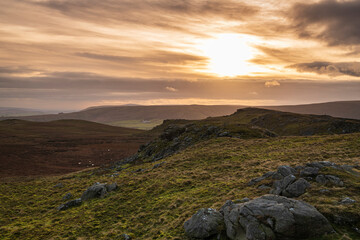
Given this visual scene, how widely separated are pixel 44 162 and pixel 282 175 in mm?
85170

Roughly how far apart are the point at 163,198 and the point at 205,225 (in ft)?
36.4

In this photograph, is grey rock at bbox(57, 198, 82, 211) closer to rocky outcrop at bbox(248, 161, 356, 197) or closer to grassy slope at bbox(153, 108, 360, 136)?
rocky outcrop at bbox(248, 161, 356, 197)

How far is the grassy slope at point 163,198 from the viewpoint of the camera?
1888 centimetres

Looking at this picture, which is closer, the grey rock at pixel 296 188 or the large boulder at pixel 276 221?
the large boulder at pixel 276 221

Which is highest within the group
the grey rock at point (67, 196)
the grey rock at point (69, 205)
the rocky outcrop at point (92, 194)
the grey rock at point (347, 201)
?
the grey rock at point (347, 201)

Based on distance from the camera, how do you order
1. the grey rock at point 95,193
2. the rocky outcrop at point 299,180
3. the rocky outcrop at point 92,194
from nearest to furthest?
the rocky outcrop at point 299,180 → the rocky outcrop at point 92,194 → the grey rock at point 95,193

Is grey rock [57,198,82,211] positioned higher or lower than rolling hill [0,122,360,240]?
lower

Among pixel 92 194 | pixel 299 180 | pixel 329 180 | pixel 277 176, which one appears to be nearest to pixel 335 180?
pixel 329 180

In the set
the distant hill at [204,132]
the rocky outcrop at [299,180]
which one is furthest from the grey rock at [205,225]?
the distant hill at [204,132]

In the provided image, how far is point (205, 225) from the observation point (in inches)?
588

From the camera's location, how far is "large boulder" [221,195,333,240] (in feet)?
41.5

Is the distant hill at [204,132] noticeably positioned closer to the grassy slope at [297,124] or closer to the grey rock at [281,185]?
the grassy slope at [297,124]

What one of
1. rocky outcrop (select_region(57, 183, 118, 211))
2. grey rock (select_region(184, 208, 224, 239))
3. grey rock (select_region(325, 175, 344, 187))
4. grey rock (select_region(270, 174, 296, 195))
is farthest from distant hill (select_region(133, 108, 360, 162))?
grey rock (select_region(184, 208, 224, 239))

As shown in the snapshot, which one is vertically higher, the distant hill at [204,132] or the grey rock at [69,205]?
the distant hill at [204,132]
